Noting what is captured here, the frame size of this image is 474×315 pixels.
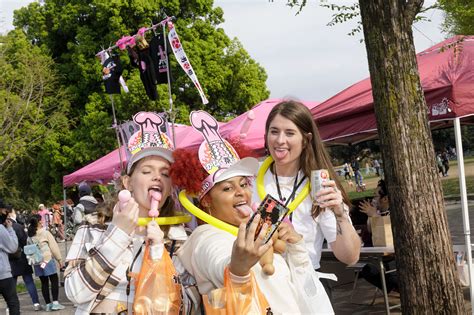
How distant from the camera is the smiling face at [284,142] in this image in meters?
2.97

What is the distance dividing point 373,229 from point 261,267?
5.10m

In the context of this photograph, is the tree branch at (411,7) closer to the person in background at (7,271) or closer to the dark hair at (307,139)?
the dark hair at (307,139)

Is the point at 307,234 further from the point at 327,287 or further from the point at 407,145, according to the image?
the point at 407,145

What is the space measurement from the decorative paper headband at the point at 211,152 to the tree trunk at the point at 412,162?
2.26m

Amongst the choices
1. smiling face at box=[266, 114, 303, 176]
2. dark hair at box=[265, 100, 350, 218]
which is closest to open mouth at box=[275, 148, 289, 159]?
smiling face at box=[266, 114, 303, 176]

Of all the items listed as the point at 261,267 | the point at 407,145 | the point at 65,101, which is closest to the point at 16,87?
the point at 65,101

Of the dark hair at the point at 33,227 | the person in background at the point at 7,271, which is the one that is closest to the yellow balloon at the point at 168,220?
the person in background at the point at 7,271

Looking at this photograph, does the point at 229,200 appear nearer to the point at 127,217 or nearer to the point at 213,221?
the point at 213,221

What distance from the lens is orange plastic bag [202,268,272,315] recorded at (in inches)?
77.0

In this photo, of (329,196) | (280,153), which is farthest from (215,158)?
(280,153)

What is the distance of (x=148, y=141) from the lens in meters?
2.68

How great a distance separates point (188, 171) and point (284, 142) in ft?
2.47

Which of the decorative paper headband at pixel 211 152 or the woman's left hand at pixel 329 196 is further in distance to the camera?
the woman's left hand at pixel 329 196

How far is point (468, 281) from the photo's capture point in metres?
5.98
